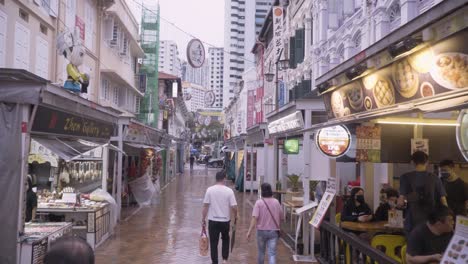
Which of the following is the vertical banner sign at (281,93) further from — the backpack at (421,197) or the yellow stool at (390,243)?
the backpack at (421,197)

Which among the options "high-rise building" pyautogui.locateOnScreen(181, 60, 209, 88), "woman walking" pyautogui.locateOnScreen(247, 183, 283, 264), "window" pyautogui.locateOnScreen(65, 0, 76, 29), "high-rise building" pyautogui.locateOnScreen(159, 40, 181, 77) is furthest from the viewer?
"high-rise building" pyautogui.locateOnScreen(181, 60, 209, 88)

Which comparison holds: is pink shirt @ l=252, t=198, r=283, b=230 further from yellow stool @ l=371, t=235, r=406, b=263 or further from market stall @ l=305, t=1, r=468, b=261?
yellow stool @ l=371, t=235, r=406, b=263

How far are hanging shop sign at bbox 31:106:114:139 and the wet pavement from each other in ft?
8.35

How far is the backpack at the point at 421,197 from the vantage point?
6.47m

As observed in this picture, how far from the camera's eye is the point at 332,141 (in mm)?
9664

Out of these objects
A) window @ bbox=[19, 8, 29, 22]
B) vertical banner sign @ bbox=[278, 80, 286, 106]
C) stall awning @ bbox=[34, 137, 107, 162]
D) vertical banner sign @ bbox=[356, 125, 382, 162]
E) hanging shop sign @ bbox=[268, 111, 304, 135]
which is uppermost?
vertical banner sign @ bbox=[278, 80, 286, 106]

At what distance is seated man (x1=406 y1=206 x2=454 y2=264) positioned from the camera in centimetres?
503

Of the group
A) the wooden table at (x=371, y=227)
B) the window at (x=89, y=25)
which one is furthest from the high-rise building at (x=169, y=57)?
the wooden table at (x=371, y=227)

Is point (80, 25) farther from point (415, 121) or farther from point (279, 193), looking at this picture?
point (415, 121)

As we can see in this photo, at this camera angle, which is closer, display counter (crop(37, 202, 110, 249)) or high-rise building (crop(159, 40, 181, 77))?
display counter (crop(37, 202, 110, 249))

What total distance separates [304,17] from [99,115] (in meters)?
13.6

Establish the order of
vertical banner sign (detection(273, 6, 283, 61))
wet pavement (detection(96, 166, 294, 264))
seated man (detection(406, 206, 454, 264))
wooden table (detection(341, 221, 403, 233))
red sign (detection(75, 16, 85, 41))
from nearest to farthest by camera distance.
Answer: seated man (detection(406, 206, 454, 264)) < wooden table (detection(341, 221, 403, 233)) < wet pavement (detection(96, 166, 294, 264)) < red sign (detection(75, 16, 85, 41)) < vertical banner sign (detection(273, 6, 283, 61))

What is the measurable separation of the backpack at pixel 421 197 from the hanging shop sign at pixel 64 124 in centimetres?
531

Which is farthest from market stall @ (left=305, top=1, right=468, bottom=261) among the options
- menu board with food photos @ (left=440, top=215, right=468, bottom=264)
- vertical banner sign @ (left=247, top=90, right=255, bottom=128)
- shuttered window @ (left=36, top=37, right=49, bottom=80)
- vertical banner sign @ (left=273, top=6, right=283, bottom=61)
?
vertical banner sign @ (left=247, top=90, right=255, bottom=128)
